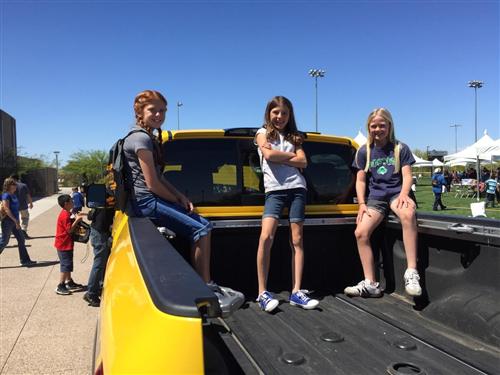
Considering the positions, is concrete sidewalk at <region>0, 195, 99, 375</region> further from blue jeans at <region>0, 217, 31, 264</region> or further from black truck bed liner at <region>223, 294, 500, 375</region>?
black truck bed liner at <region>223, 294, 500, 375</region>

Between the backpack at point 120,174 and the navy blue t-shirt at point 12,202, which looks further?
the navy blue t-shirt at point 12,202

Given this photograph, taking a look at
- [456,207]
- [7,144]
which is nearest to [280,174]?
[456,207]

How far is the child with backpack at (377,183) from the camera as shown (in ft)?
A: 11.0

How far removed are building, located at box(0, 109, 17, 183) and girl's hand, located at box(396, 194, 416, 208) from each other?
1333 inches

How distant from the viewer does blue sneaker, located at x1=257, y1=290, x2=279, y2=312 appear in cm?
300

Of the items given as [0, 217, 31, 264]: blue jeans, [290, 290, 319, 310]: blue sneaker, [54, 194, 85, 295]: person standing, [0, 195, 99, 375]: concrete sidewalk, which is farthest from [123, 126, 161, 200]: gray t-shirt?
[0, 217, 31, 264]: blue jeans

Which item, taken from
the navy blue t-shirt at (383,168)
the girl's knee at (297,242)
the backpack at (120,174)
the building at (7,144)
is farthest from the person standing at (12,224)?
the building at (7,144)

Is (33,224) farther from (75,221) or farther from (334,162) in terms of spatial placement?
(334,162)

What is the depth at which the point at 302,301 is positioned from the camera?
3102 mm

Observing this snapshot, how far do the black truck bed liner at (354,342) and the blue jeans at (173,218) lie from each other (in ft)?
2.09

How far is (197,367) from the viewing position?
1.01 meters

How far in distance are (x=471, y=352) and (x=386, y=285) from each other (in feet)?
3.68

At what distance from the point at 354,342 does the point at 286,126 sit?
1.71m

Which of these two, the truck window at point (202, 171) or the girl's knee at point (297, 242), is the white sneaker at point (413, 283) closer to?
the girl's knee at point (297, 242)
